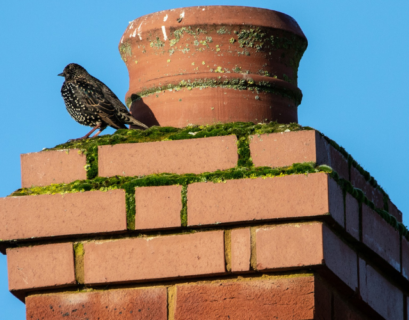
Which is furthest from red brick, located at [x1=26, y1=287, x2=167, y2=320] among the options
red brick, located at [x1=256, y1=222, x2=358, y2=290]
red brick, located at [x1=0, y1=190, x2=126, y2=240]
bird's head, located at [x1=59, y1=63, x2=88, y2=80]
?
bird's head, located at [x1=59, y1=63, x2=88, y2=80]

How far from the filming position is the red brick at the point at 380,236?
2.28 metres

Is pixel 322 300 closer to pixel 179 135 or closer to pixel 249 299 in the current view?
pixel 249 299

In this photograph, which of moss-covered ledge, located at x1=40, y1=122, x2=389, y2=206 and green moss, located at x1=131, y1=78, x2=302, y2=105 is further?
green moss, located at x1=131, y1=78, x2=302, y2=105

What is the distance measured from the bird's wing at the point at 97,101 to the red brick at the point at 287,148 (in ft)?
6.68

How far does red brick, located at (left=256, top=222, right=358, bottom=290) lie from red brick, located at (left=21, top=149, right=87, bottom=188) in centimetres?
65

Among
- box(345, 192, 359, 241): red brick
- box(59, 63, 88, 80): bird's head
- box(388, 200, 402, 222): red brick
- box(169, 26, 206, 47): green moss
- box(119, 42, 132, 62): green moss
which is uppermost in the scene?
box(59, 63, 88, 80): bird's head

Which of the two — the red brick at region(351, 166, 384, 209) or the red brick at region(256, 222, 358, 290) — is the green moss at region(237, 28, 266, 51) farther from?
the red brick at region(256, 222, 358, 290)

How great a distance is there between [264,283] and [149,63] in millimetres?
1055

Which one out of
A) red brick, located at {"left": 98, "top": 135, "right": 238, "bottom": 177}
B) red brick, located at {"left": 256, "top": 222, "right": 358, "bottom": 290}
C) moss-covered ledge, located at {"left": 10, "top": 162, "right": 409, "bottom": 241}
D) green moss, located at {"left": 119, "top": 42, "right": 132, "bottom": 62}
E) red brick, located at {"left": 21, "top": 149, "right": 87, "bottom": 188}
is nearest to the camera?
red brick, located at {"left": 256, "top": 222, "right": 358, "bottom": 290}

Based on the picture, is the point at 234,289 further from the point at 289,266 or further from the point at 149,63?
the point at 149,63

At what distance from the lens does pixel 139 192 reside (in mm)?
2102

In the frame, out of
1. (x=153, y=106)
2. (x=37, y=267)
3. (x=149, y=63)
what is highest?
(x=149, y=63)

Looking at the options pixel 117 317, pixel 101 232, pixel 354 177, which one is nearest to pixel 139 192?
pixel 101 232

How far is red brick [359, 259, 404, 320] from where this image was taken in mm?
2246
